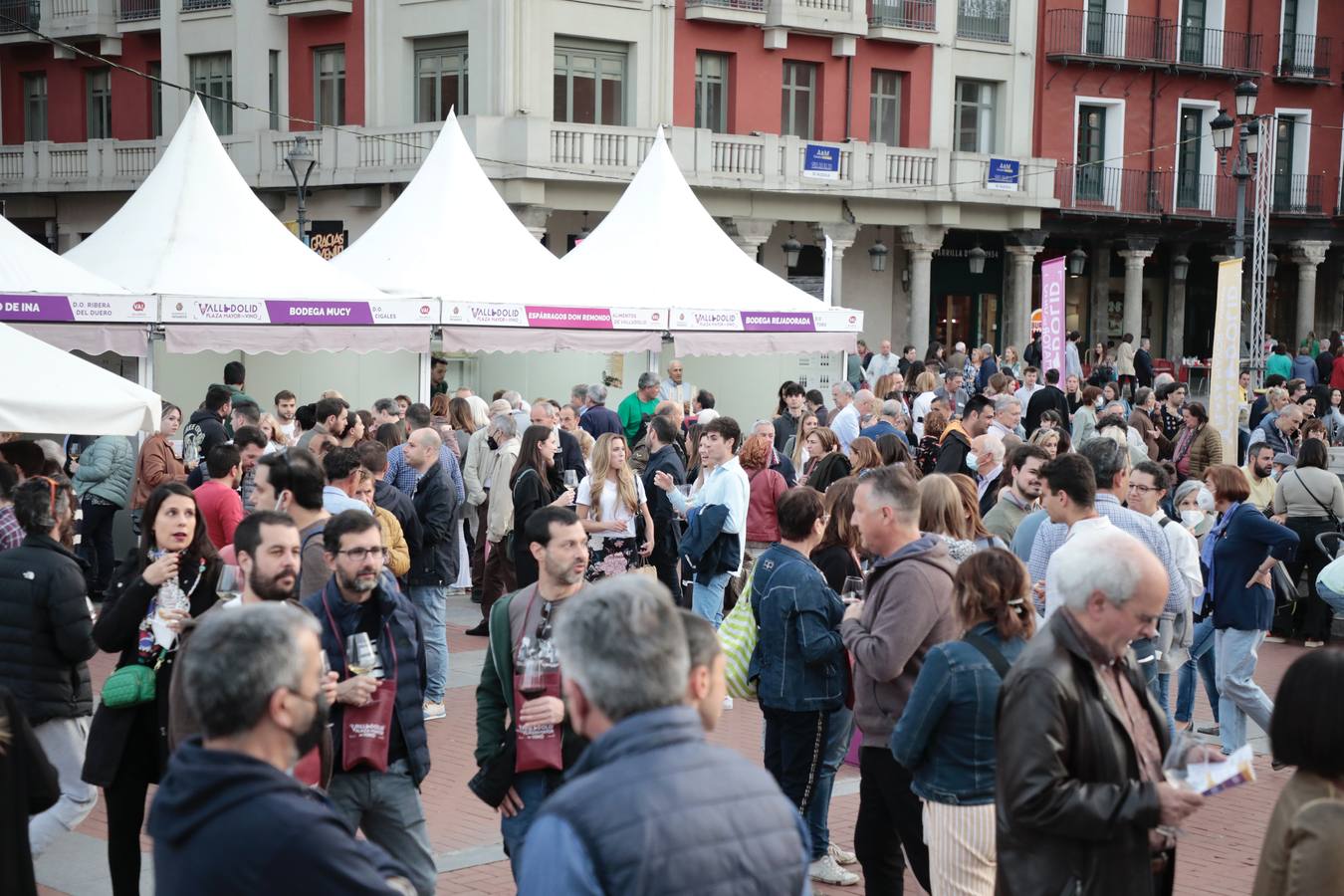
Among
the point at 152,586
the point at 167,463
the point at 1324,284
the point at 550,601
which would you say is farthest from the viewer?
the point at 1324,284

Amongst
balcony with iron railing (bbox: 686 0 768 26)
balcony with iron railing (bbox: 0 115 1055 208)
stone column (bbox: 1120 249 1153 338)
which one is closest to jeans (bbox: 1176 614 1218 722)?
balcony with iron railing (bbox: 0 115 1055 208)

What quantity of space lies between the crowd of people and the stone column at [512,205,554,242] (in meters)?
18.4

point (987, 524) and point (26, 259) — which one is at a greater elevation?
point (26, 259)

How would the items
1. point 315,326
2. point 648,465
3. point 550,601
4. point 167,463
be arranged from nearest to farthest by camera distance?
point 550,601, point 648,465, point 167,463, point 315,326

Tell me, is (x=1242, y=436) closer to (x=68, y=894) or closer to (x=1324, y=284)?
(x=68, y=894)

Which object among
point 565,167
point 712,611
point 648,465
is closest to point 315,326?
point 648,465

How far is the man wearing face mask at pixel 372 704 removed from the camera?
5.28 metres

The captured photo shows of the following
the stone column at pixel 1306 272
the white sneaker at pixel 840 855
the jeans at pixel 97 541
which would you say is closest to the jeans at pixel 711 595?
the white sneaker at pixel 840 855

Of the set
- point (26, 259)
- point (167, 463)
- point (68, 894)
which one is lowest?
point (68, 894)

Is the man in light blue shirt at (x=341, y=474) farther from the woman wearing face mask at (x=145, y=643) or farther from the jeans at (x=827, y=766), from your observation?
the jeans at (x=827, y=766)

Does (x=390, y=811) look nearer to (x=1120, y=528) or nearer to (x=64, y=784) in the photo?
(x=64, y=784)

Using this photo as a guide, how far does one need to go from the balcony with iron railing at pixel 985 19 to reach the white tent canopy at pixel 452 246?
1893cm

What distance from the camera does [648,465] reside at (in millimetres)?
11898

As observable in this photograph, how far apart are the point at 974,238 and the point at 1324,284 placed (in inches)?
489
